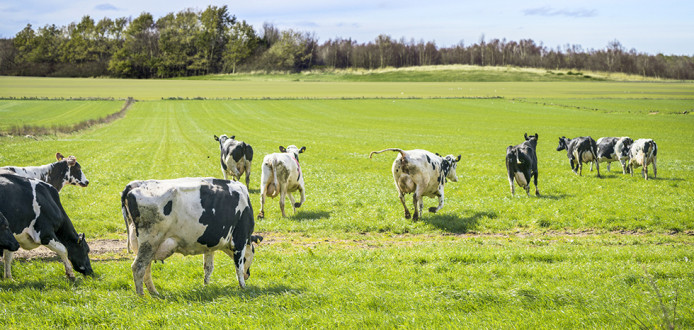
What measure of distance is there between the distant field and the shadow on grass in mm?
51437

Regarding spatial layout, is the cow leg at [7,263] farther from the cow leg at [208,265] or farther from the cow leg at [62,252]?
the cow leg at [208,265]

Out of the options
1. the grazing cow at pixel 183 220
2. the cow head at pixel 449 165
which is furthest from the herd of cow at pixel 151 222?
the cow head at pixel 449 165

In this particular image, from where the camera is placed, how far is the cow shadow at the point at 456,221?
15.8 metres

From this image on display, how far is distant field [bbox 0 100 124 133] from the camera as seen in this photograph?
6383 centimetres

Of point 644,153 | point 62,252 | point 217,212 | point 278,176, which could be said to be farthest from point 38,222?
point 644,153

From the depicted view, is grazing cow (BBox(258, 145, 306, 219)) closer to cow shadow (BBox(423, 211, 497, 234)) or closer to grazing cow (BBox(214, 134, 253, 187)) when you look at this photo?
cow shadow (BBox(423, 211, 497, 234))

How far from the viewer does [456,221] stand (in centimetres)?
1642

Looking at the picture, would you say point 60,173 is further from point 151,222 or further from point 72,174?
point 151,222

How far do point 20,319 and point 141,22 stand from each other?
190 meters

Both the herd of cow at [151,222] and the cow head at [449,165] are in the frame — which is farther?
the cow head at [449,165]

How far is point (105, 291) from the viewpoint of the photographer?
893 cm

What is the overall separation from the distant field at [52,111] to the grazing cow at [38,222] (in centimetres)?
5525

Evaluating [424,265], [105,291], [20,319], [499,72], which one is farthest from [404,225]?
[499,72]

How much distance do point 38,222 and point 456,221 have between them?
1137 cm
